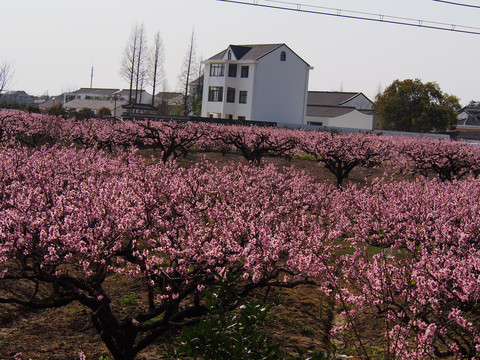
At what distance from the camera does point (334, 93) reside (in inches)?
3339

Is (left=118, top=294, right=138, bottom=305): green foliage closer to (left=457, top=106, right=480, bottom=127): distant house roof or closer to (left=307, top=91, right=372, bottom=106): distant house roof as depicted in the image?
(left=307, top=91, right=372, bottom=106): distant house roof

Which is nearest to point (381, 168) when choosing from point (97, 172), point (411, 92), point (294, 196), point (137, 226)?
point (294, 196)

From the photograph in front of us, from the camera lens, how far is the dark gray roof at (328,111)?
76.0 m

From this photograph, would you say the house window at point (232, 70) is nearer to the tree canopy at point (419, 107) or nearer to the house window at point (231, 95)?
the house window at point (231, 95)

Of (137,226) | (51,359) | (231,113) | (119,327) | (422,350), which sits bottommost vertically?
(51,359)

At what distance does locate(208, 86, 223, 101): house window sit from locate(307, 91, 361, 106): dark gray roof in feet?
64.3

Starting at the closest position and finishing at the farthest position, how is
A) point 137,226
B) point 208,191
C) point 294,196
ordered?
point 137,226, point 208,191, point 294,196

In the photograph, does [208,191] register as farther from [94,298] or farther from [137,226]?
[94,298]

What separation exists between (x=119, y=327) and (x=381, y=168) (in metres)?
30.4

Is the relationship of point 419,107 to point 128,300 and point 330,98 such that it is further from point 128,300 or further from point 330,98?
point 128,300

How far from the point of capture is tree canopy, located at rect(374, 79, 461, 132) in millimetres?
64375

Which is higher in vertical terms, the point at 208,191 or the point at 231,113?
the point at 231,113

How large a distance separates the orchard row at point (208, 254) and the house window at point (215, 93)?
5735 centimetres

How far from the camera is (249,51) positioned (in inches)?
2702
